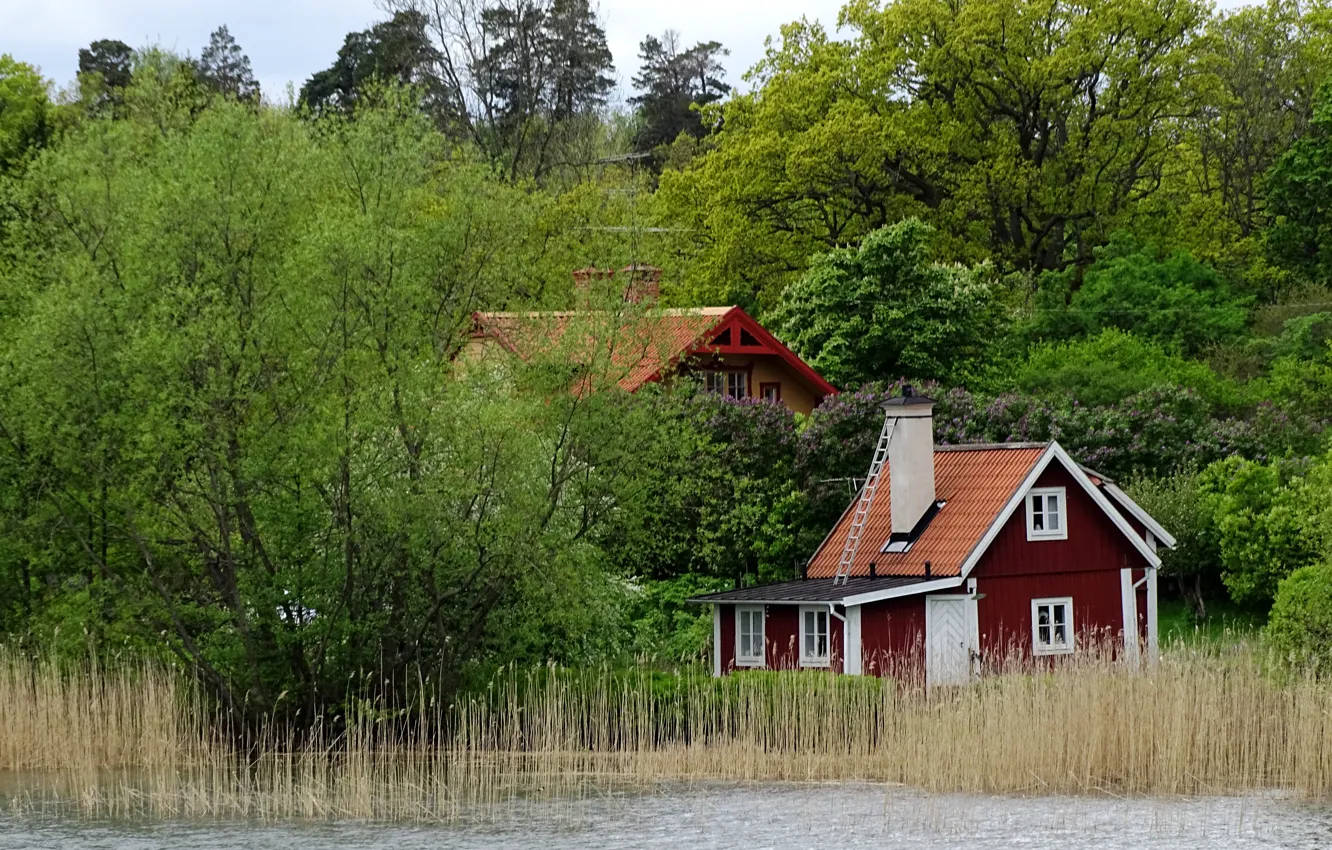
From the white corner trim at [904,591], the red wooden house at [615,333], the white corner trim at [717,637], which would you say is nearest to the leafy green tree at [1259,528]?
the white corner trim at [904,591]

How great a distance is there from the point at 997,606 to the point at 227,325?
14119mm

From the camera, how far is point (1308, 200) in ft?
186

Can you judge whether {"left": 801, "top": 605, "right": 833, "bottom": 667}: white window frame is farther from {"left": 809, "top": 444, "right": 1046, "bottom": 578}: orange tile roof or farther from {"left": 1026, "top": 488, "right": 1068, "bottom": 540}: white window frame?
{"left": 1026, "top": 488, "right": 1068, "bottom": 540}: white window frame

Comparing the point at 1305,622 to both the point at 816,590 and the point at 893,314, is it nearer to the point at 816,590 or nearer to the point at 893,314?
the point at 816,590

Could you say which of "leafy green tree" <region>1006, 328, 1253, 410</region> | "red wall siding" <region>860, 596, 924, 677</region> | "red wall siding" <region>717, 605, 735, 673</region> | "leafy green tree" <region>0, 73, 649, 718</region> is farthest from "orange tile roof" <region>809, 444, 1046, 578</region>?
"leafy green tree" <region>1006, 328, 1253, 410</region>

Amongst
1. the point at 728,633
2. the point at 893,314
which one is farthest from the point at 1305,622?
the point at 893,314

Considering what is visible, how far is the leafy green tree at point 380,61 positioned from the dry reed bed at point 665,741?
17.1 meters

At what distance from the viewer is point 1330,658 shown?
21938mm

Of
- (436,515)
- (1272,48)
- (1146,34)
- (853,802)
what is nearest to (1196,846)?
(853,802)

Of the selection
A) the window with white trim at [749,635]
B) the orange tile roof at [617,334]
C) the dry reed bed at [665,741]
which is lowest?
the dry reed bed at [665,741]

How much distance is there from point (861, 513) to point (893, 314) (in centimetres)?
1420

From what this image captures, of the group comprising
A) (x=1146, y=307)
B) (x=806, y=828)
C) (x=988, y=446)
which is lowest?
(x=806, y=828)

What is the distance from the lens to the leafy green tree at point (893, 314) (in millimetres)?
45562

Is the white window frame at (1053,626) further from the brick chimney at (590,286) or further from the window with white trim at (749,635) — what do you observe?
the brick chimney at (590,286)
